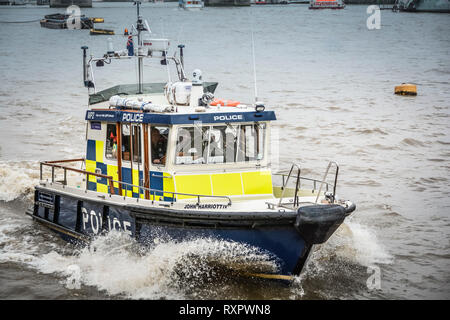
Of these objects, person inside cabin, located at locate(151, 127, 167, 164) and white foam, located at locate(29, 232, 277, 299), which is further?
person inside cabin, located at locate(151, 127, 167, 164)

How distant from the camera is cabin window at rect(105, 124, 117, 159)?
11555 millimetres

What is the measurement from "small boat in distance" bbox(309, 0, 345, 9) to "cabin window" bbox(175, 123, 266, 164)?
14385cm

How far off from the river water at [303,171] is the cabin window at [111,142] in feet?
5.33

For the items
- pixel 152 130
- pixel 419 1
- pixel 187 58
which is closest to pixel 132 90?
pixel 152 130

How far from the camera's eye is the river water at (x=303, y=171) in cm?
1059

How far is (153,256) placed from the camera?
412 inches

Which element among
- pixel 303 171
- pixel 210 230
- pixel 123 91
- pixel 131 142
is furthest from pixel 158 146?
pixel 303 171

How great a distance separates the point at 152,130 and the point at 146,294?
2863 millimetres

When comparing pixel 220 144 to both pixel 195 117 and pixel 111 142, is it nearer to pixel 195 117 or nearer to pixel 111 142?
pixel 195 117

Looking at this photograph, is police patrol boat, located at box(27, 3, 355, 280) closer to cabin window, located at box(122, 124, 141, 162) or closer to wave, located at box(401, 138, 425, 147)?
cabin window, located at box(122, 124, 141, 162)

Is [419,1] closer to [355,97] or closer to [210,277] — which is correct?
[355,97]

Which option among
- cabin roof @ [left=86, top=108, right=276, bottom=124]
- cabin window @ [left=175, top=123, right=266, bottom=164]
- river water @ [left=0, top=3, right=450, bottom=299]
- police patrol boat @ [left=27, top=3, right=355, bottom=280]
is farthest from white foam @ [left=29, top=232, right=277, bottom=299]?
cabin roof @ [left=86, top=108, right=276, bottom=124]

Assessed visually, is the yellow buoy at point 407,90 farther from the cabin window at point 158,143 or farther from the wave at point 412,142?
the cabin window at point 158,143

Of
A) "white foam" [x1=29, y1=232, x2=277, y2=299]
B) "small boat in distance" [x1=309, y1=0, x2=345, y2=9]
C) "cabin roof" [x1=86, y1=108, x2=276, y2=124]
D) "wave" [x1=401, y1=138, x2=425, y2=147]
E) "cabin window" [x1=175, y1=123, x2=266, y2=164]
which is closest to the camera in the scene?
"white foam" [x1=29, y1=232, x2=277, y2=299]
